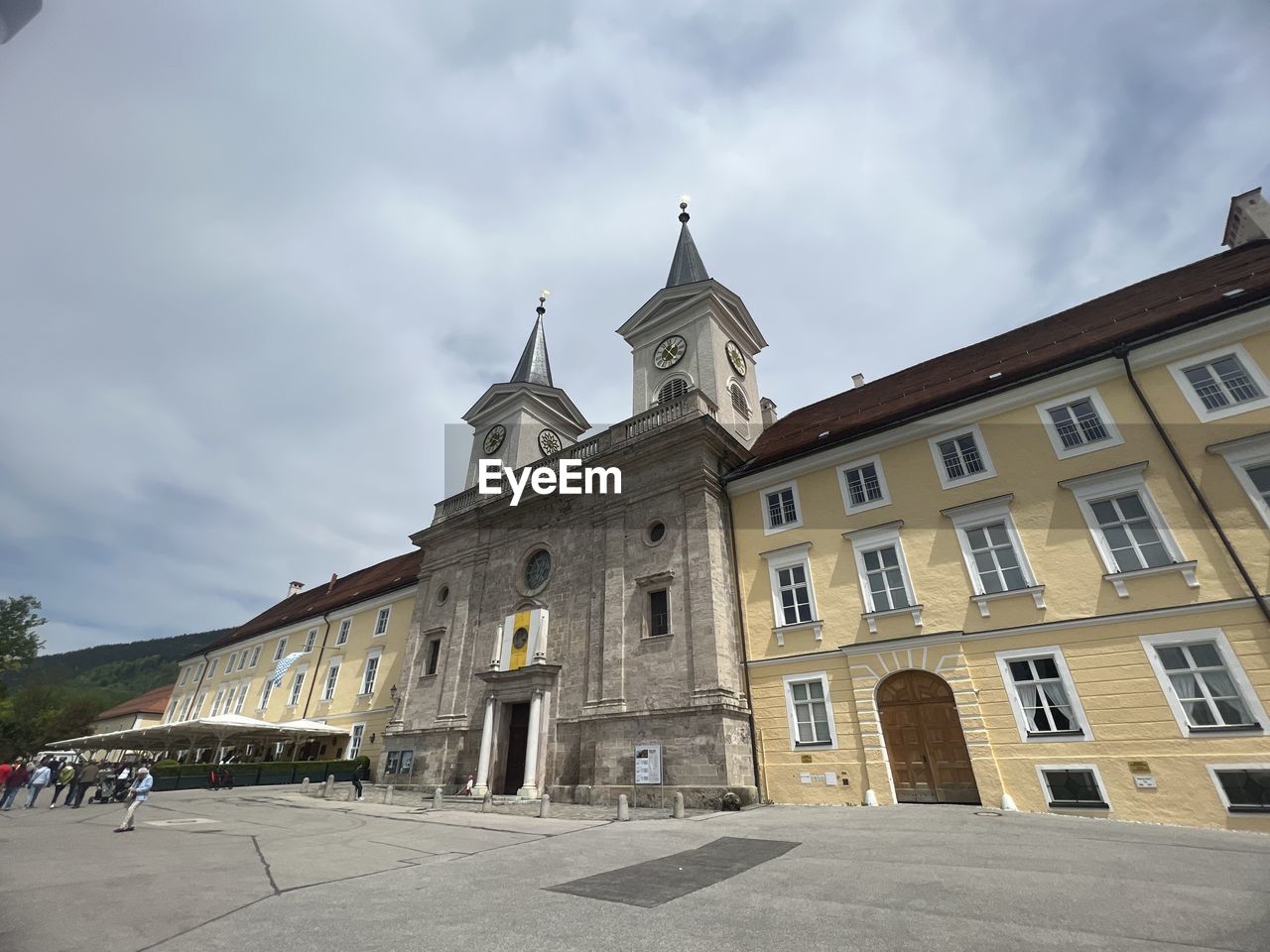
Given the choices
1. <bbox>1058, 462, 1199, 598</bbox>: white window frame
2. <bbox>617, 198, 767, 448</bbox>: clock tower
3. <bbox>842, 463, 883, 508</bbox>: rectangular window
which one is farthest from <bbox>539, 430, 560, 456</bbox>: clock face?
<bbox>1058, 462, 1199, 598</bbox>: white window frame

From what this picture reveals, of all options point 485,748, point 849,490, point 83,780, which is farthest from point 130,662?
point 849,490

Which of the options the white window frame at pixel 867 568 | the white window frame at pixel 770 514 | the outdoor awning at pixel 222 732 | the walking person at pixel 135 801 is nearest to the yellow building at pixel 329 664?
the outdoor awning at pixel 222 732

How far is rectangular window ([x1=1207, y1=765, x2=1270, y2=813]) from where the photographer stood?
34.9 ft

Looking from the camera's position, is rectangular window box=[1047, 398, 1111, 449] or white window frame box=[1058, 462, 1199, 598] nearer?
white window frame box=[1058, 462, 1199, 598]

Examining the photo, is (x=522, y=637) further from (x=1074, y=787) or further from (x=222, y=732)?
(x=1074, y=787)

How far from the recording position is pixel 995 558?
14.9 m

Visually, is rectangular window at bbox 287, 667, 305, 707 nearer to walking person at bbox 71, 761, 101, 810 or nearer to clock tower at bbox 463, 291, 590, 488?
walking person at bbox 71, 761, 101, 810

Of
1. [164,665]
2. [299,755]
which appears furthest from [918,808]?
[164,665]

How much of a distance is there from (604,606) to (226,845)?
495 inches

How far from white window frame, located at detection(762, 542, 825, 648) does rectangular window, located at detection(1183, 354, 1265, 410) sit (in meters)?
10.4

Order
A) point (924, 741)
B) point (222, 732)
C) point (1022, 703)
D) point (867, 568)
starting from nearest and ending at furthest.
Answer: point (1022, 703) < point (924, 741) < point (867, 568) < point (222, 732)

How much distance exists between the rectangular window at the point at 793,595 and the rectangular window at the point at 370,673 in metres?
24.6

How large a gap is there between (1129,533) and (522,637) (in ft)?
65.1

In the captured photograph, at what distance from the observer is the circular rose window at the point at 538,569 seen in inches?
946
